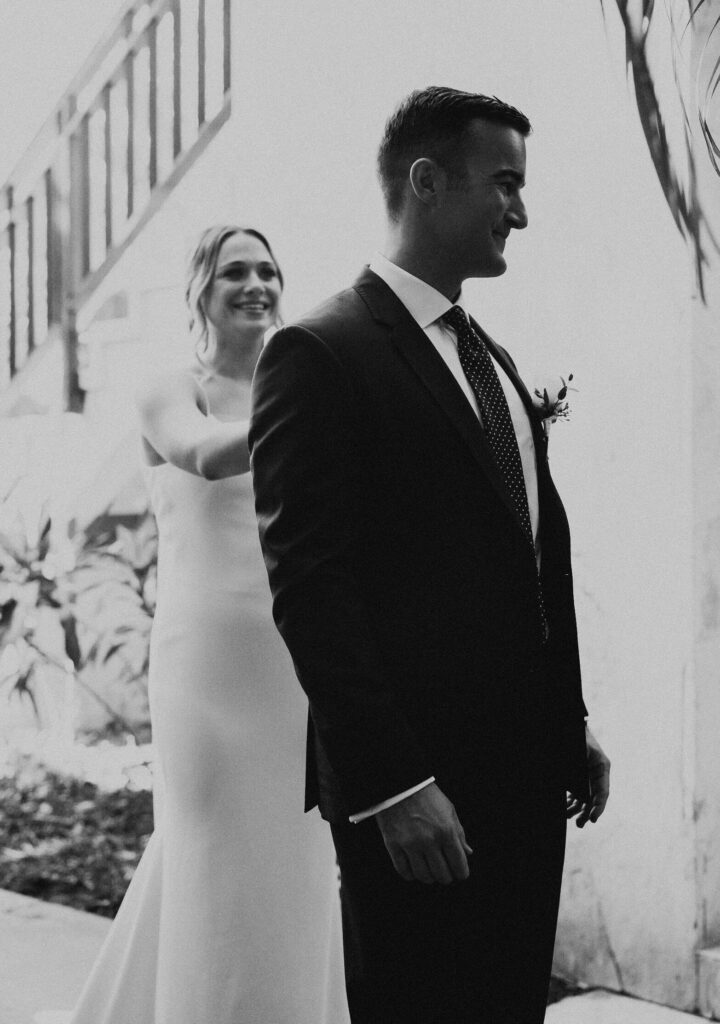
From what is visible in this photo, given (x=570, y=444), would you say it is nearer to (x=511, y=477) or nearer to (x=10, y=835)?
(x=511, y=477)

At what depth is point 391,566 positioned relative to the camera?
1.89 m

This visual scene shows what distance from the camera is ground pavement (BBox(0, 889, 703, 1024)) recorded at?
11.5 ft

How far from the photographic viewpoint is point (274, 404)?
6.18 feet

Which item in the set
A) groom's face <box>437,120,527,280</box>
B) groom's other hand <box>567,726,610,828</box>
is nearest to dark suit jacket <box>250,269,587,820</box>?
groom's face <box>437,120,527,280</box>

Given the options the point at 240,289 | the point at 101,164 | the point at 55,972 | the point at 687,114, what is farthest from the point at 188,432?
the point at 101,164

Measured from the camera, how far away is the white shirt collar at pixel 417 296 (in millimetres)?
2043

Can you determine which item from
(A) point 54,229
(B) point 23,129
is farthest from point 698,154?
(B) point 23,129

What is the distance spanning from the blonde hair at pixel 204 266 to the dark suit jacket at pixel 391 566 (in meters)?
1.36

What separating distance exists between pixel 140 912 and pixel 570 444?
5.61 ft

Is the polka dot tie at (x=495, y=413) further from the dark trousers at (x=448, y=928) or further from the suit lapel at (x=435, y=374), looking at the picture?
the dark trousers at (x=448, y=928)

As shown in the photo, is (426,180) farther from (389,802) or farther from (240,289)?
(240,289)

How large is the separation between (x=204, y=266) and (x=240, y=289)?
0.11 metres

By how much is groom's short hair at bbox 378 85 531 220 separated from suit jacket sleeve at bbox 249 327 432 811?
0.36 metres

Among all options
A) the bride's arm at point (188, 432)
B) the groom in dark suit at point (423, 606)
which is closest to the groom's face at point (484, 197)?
the groom in dark suit at point (423, 606)
